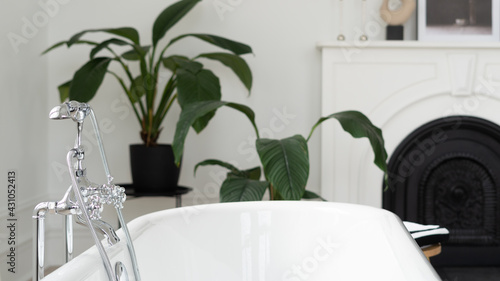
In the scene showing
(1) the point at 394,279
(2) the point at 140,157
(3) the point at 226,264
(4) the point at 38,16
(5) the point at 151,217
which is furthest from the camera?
(4) the point at 38,16

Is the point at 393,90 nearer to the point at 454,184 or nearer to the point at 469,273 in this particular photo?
the point at 454,184

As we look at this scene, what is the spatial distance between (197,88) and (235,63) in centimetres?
36

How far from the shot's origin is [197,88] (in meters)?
2.72

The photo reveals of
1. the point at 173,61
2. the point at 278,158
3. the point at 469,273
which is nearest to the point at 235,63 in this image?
the point at 173,61

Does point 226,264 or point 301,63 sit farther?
point 301,63

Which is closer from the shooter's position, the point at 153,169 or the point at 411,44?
the point at 153,169

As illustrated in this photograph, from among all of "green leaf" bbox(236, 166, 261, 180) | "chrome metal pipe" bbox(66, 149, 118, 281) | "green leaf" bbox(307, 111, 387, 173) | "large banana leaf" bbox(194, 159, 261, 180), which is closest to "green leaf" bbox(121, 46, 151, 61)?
"large banana leaf" bbox(194, 159, 261, 180)

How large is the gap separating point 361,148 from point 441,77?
0.59 metres

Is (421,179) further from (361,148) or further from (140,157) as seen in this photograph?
(140,157)

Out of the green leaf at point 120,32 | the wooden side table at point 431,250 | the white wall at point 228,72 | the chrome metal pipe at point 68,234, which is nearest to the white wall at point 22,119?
the white wall at point 228,72

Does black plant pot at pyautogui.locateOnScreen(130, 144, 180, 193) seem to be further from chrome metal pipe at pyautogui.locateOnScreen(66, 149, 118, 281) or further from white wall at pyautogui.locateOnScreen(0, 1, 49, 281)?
chrome metal pipe at pyautogui.locateOnScreen(66, 149, 118, 281)

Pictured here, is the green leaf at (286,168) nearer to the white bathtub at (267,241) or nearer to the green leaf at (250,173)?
the white bathtub at (267,241)

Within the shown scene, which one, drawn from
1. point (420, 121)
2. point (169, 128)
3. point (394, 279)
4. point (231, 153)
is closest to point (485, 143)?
point (420, 121)

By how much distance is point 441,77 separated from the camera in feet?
10.8
